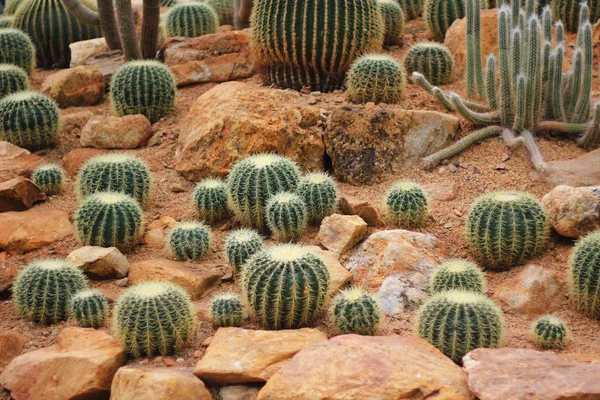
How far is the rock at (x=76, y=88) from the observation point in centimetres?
896

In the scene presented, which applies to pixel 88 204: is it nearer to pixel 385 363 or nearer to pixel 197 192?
pixel 197 192

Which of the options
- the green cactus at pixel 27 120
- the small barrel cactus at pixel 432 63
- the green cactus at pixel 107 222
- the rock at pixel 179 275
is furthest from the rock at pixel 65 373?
the small barrel cactus at pixel 432 63

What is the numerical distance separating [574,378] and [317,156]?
3.54 meters

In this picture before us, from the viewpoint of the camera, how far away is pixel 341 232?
5996 millimetres

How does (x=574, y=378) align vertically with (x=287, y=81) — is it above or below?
below

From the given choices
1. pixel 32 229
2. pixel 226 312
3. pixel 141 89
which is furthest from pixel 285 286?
pixel 141 89

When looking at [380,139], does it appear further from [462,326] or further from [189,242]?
[462,326]

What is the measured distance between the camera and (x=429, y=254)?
5773 millimetres

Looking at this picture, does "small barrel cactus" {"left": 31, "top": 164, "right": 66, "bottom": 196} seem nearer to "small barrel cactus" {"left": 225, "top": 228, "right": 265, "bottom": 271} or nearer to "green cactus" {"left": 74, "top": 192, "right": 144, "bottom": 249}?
"green cactus" {"left": 74, "top": 192, "right": 144, "bottom": 249}

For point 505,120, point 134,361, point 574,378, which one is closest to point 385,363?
point 574,378

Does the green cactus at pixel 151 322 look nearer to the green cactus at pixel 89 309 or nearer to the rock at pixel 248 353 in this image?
the rock at pixel 248 353

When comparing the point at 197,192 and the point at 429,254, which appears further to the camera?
the point at 197,192

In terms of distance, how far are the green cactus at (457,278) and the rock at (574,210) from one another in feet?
2.67

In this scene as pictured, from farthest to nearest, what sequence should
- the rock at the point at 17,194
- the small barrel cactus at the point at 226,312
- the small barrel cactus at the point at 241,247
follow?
the rock at the point at 17,194
the small barrel cactus at the point at 241,247
the small barrel cactus at the point at 226,312
